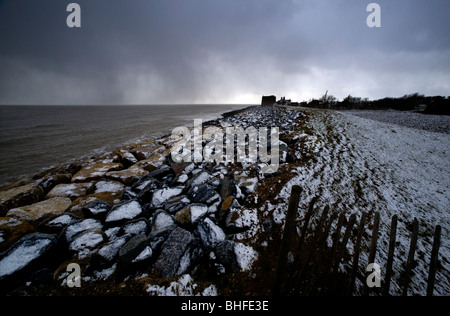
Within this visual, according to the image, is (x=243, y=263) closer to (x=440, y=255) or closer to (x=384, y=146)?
(x=440, y=255)

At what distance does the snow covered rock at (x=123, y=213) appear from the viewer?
3584mm

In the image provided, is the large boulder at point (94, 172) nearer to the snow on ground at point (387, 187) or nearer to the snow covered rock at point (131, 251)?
the snow covered rock at point (131, 251)

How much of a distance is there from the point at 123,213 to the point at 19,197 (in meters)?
4.61

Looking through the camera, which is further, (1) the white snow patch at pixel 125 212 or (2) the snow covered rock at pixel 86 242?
(1) the white snow patch at pixel 125 212

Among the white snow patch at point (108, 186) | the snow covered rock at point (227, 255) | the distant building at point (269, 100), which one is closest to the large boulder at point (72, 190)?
the white snow patch at point (108, 186)

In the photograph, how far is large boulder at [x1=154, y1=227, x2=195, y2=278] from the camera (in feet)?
8.49

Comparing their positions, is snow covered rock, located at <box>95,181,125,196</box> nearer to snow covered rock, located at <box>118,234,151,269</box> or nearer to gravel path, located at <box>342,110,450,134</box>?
snow covered rock, located at <box>118,234,151,269</box>

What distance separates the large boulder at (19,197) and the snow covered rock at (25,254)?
3.66 metres

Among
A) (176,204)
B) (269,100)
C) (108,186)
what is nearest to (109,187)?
(108,186)

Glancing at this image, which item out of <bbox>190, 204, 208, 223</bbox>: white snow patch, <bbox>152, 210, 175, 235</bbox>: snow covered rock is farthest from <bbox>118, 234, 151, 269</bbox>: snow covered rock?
<bbox>190, 204, 208, 223</bbox>: white snow patch

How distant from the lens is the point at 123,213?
12.1 ft

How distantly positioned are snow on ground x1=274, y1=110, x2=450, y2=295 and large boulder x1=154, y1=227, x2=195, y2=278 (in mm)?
2153
